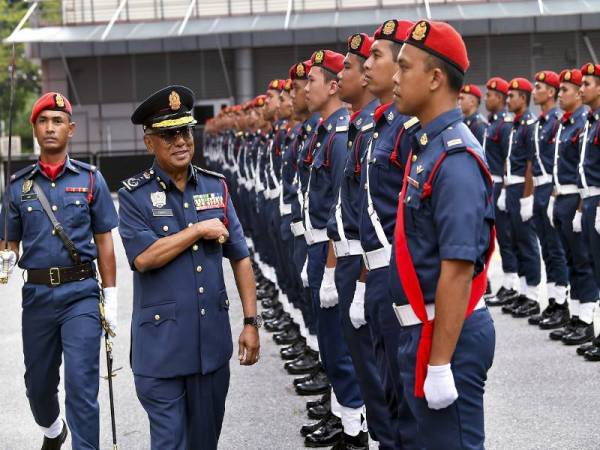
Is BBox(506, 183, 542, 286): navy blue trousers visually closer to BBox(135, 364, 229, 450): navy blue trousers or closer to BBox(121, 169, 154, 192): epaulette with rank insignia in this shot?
BBox(135, 364, 229, 450): navy blue trousers

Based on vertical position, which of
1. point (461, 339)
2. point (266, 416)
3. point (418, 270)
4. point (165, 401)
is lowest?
point (266, 416)

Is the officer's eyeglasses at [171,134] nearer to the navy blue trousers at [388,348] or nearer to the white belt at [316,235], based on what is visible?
the navy blue trousers at [388,348]

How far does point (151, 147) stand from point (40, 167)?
5.19 ft

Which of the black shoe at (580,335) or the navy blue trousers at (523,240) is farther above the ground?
the navy blue trousers at (523,240)

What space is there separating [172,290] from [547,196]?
7.02 meters

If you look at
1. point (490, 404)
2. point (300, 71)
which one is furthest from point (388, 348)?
point (300, 71)

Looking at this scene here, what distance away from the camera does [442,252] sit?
145 inches

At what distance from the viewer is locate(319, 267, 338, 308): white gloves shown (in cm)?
A: 632

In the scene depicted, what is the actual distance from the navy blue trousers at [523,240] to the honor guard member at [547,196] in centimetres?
28

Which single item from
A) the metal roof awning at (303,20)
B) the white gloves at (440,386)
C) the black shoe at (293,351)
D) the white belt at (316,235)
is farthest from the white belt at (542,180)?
the metal roof awning at (303,20)

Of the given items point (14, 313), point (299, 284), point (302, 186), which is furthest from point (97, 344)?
point (14, 313)

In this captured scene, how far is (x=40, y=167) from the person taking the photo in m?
6.25

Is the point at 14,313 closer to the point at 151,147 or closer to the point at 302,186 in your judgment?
the point at 302,186

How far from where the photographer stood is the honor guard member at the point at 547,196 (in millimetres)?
10555
